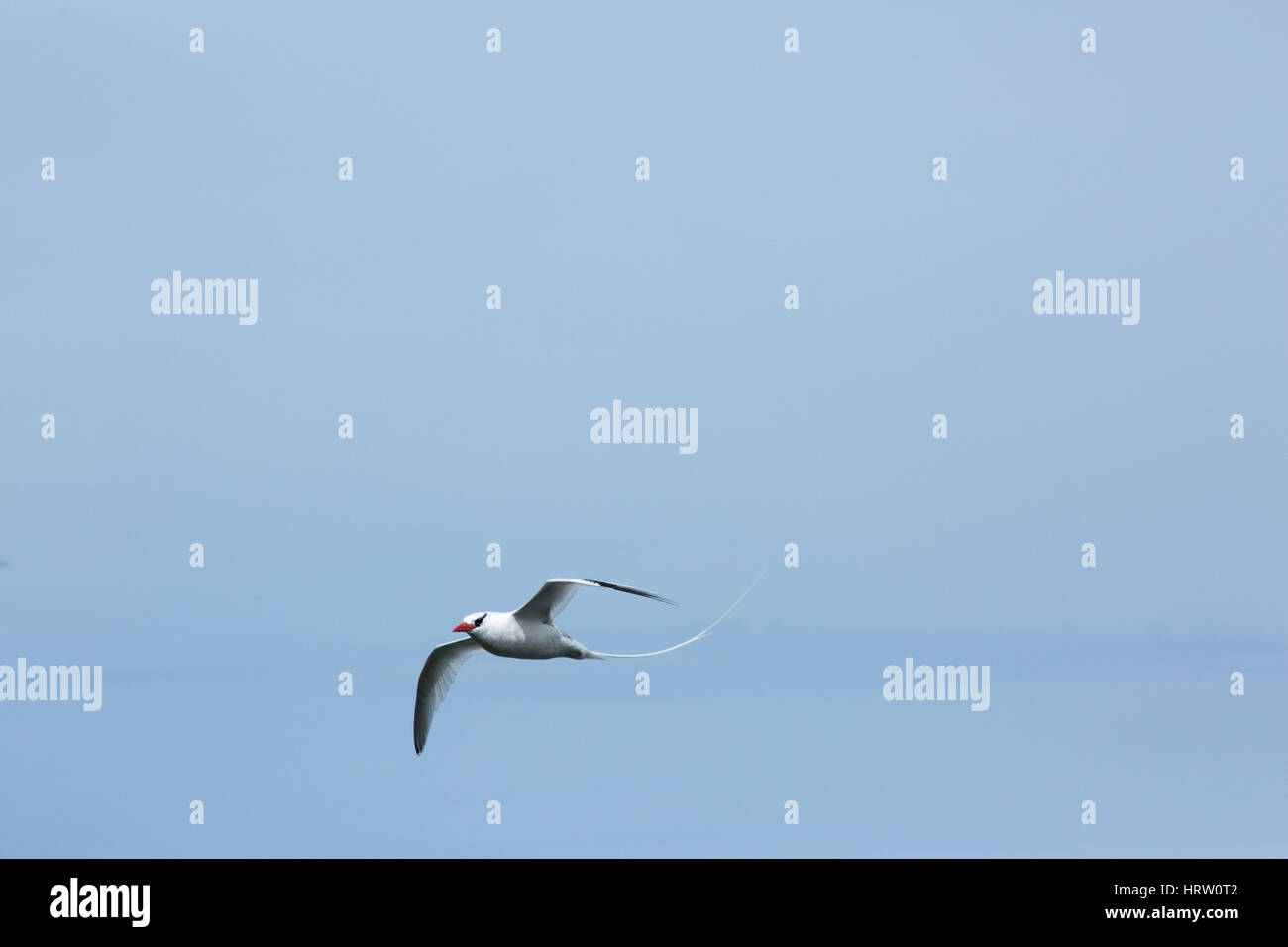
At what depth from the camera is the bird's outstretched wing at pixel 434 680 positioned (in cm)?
3105

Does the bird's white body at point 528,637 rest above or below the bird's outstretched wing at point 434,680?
above

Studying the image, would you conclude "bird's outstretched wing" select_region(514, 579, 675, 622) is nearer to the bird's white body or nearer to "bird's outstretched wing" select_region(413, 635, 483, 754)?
the bird's white body

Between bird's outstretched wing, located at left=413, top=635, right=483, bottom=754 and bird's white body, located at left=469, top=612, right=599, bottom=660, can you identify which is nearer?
bird's white body, located at left=469, top=612, right=599, bottom=660

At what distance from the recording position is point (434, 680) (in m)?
31.4

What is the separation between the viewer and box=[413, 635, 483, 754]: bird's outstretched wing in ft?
102

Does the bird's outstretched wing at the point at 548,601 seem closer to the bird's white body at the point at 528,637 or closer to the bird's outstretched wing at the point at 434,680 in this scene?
the bird's white body at the point at 528,637

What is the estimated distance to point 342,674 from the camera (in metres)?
31.4

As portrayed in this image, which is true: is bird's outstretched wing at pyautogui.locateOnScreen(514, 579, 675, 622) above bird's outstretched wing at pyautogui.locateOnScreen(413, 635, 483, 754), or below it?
above

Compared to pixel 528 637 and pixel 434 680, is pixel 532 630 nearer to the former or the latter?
pixel 528 637
